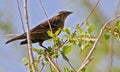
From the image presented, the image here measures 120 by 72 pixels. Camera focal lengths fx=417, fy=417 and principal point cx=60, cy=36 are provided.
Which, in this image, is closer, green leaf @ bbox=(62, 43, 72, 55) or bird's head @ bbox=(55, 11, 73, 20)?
green leaf @ bbox=(62, 43, 72, 55)

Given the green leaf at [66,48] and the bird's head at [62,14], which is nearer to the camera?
the green leaf at [66,48]

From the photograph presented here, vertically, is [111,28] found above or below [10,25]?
below

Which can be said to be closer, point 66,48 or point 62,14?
point 66,48

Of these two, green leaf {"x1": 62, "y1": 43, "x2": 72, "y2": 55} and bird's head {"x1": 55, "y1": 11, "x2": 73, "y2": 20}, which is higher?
bird's head {"x1": 55, "y1": 11, "x2": 73, "y2": 20}

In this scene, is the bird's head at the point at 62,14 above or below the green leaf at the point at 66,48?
above

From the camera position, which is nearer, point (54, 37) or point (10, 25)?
point (54, 37)

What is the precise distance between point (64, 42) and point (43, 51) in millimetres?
175

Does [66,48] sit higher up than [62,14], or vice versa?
[62,14]

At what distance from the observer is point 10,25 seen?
616 cm

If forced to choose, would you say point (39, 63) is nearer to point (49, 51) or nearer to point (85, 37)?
point (49, 51)

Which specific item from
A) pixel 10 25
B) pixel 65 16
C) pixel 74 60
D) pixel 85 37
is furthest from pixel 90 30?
pixel 10 25

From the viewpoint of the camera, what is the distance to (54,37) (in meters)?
2.57

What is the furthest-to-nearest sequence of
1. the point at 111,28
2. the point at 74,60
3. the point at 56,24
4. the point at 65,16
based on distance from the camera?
the point at 74,60, the point at 65,16, the point at 56,24, the point at 111,28

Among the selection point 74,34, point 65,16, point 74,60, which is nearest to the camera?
point 74,34
